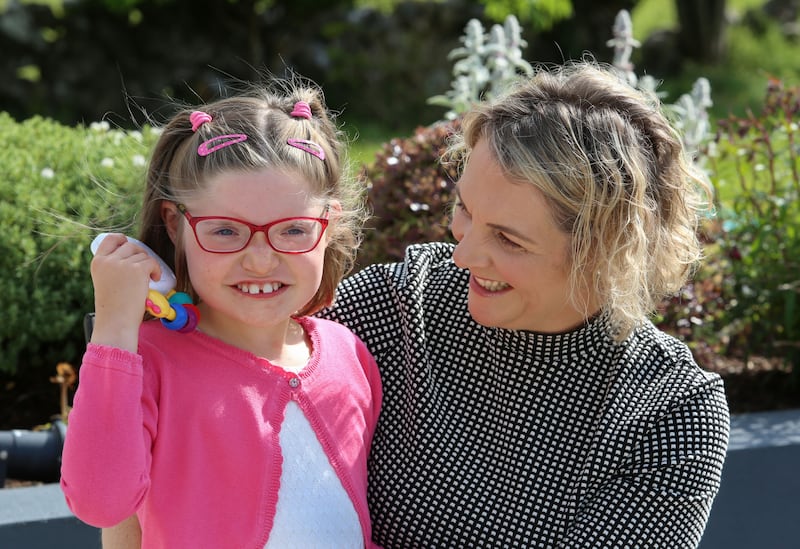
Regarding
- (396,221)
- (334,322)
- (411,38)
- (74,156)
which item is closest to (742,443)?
(396,221)

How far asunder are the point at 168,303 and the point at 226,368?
16 centimetres

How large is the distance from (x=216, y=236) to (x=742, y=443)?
5.87ft

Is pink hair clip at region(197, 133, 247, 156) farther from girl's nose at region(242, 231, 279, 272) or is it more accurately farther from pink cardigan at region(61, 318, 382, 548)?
pink cardigan at region(61, 318, 382, 548)

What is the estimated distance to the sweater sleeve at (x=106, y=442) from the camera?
5.84 ft

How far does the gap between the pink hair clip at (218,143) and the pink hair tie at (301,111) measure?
171 millimetres

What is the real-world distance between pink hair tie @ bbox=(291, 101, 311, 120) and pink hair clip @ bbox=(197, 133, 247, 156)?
17 centimetres

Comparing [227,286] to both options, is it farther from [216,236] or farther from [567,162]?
[567,162]

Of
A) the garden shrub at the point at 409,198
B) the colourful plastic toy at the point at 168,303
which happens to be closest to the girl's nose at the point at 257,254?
the colourful plastic toy at the point at 168,303

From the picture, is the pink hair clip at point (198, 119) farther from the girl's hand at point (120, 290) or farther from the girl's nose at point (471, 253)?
the girl's nose at point (471, 253)

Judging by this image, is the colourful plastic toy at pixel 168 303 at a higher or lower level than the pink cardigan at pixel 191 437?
higher

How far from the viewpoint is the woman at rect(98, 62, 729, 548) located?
6.76 feet

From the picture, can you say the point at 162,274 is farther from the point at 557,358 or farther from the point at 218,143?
the point at 557,358

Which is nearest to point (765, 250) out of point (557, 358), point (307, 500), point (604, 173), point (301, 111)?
point (557, 358)

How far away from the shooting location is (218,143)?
2045 mm
